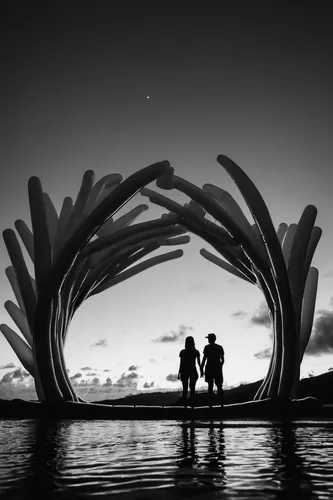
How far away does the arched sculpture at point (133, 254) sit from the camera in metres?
18.5

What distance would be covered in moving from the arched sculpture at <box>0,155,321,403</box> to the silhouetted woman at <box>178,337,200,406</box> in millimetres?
6706

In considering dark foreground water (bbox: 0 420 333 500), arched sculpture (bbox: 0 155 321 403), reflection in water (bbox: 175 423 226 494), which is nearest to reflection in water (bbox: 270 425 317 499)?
dark foreground water (bbox: 0 420 333 500)

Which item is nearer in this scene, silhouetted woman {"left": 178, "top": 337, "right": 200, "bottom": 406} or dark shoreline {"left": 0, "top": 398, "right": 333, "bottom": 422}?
silhouetted woman {"left": 178, "top": 337, "right": 200, "bottom": 406}

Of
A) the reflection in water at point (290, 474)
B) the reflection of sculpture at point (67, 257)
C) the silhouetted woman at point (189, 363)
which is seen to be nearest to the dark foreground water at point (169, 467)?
the reflection in water at point (290, 474)

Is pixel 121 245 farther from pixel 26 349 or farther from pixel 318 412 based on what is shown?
pixel 318 412

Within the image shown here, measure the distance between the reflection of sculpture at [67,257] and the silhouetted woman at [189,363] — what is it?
278 inches

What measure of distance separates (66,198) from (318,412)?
45.5 ft

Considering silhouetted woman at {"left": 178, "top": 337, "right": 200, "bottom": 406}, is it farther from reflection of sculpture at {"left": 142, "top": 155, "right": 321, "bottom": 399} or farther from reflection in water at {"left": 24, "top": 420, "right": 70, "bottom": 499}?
reflection of sculpture at {"left": 142, "top": 155, "right": 321, "bottom": 399}

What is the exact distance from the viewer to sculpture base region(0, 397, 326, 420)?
1399cm

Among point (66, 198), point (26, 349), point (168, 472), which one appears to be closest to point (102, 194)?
point (66, 198)

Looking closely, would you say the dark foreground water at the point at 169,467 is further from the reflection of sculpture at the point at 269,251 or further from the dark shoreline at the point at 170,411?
the reflection of sculpture at the point at 269,251

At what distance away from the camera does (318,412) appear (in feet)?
48.8

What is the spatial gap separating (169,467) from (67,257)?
547 inches

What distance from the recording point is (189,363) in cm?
1297
